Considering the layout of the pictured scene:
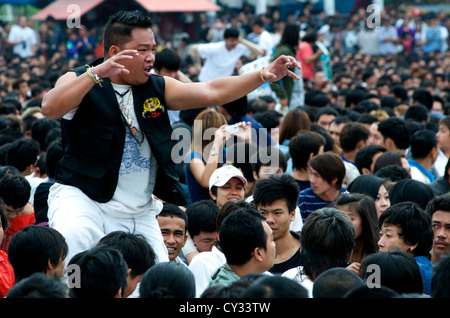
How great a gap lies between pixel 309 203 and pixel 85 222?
232cm

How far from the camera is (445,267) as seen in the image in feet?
8.81

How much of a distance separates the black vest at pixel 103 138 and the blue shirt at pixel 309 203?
1.90 meters

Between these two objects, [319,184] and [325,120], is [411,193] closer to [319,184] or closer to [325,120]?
[319,184]

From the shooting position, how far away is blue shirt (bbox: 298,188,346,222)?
532 cm

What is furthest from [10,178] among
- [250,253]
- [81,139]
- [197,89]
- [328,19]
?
[328,19]

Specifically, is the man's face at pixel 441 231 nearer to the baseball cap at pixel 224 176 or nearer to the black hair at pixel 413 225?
the black hair at pixel 413 225

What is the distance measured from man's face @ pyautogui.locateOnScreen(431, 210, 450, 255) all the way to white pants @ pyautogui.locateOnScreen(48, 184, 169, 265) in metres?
1.64

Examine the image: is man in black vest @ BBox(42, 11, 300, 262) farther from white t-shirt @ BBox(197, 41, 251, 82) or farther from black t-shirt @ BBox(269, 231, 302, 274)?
white t-shirt @ BBox(197, 41, 251, 82)

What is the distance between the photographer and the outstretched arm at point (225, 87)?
3637 mm

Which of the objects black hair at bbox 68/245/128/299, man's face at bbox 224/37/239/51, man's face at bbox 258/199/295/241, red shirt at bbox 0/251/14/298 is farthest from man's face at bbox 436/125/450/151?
man's face at bbox 224/37/239/51

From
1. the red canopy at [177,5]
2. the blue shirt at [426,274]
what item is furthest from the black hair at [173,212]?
the red canopy at [177,5]

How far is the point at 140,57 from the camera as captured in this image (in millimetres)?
3602
